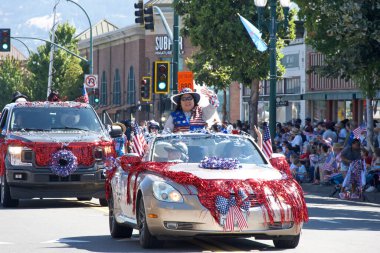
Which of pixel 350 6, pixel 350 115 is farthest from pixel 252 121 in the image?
pixel 350 6

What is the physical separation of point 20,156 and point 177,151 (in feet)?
24.8

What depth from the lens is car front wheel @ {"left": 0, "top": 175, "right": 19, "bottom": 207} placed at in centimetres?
2173

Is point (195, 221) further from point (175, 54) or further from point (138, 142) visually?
point (175, 54)

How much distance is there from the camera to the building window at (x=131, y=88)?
9094 cm

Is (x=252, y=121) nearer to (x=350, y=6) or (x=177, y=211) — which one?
(x=350, y=6)

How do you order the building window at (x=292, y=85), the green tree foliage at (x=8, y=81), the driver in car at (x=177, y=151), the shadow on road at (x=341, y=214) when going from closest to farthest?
1. the driver in car at (x=177, y=151)
2. the shadow on road at (x=341, y=214)
3. the building window at (x=292, y=85)
4. the green tree foliage at (x=8, y=81)

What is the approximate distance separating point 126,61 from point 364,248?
79242 millimetres

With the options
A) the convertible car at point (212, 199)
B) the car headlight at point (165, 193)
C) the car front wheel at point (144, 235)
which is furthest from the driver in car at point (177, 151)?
the car headlight at point (165, 193)

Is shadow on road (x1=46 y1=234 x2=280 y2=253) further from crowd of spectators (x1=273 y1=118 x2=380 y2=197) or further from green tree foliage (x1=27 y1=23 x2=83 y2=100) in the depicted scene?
green tree foliage (x1=27 y1=23 x2=83 y2=100)

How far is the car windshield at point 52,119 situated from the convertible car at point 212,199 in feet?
26.9

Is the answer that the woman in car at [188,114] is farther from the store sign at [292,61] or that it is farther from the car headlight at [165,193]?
the store sign at [292,61]

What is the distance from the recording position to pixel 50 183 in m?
21.5

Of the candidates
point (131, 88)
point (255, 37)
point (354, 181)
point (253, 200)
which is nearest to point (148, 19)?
point (255, 37)

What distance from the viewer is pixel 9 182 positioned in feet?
70.7
